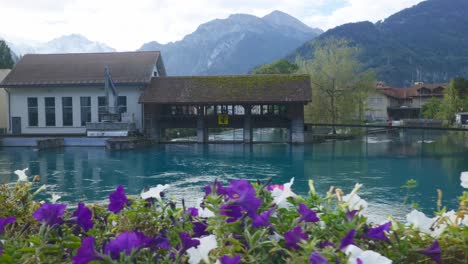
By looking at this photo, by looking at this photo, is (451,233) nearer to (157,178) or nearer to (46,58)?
(157,178)

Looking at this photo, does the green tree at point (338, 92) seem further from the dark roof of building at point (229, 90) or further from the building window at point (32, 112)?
the building window at point (32, 112)

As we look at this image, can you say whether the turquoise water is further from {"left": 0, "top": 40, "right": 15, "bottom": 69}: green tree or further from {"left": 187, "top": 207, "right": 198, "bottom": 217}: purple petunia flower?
{"left": 0, "top": 40, "right": 15, "bottom": 69}: green tree

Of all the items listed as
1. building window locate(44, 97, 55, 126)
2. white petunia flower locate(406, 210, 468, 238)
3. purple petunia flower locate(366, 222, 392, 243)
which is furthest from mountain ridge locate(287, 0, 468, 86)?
purple petunia flower locate(366, 222, 392, 243)

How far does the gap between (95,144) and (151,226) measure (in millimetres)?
26589

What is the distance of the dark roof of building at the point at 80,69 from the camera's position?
99.8ft

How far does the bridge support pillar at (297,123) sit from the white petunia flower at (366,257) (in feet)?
90.1

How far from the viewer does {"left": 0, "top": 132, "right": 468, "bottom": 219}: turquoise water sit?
1195 cm

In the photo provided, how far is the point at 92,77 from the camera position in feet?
101

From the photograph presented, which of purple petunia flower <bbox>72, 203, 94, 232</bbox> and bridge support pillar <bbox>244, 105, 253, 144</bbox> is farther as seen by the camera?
bridge support pillar <bbox>244, 105, 253, 144</bbox>

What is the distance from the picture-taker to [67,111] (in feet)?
102

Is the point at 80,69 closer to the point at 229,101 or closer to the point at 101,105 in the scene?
the point at 101,105

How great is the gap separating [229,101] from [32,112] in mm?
14692

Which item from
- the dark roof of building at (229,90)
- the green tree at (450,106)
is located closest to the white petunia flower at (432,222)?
the dark roof of building at (229,90)

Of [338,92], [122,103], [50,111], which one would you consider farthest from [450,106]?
[50,111]
